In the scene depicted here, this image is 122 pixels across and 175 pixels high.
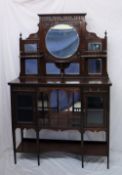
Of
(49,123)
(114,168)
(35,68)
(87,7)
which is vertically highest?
(87,7)

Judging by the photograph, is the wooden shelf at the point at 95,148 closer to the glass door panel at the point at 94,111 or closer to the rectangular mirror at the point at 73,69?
the glass door panel at the point at 94,111

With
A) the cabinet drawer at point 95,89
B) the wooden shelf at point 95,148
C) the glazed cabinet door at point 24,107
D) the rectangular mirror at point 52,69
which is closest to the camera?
the cabinet drawer at point 95,89

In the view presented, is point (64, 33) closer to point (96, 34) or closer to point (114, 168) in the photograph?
point (96, 34)

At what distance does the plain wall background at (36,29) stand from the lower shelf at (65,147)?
24 cm

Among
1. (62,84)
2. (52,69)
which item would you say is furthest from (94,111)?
(52,69)

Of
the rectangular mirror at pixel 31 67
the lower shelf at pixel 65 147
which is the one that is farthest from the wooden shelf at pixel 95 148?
the rectangular mirror at pixel 31 67

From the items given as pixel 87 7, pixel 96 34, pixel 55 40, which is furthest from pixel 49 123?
pixel 87 7

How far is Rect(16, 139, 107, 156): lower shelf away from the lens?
2875 millimetres

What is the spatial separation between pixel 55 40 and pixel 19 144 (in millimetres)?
1166

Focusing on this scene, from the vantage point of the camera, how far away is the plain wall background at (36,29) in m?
2.88

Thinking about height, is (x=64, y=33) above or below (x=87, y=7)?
below

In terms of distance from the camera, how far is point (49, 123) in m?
2.78

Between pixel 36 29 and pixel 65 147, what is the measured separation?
4.15ft

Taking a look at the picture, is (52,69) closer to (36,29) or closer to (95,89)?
(36,29)
